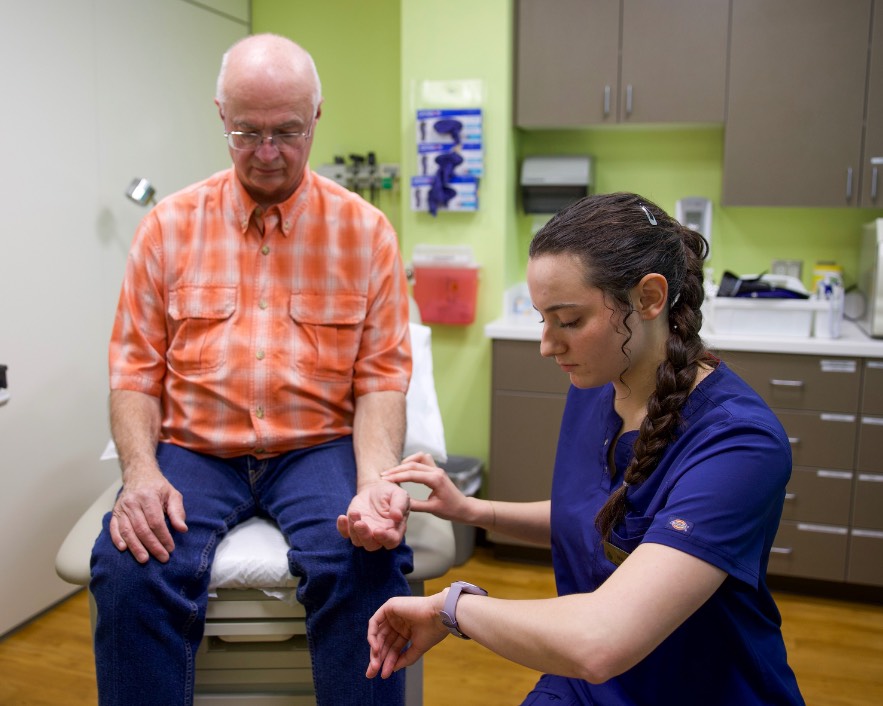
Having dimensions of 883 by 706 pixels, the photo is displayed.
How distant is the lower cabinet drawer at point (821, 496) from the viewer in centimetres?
280

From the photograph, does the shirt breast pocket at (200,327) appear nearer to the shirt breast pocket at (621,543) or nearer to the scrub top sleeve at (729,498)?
the shirt breast pocket at (621,543)

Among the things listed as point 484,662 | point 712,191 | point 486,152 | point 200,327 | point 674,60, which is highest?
point 674,60

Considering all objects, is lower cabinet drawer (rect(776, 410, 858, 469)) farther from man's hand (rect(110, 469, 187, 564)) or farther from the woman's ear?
man's hand (rect(110, 469, 187, 564))

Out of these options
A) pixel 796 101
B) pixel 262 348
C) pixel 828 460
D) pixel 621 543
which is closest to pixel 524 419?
pixel 828 460

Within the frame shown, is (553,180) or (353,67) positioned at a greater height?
(353,67)

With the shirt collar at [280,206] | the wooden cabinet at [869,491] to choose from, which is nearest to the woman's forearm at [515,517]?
the shirt collar at [280,206]

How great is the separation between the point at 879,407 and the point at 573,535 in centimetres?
185

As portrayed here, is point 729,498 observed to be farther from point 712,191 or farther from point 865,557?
point 712,191

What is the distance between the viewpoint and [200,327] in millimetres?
1751

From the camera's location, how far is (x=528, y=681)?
2.37m

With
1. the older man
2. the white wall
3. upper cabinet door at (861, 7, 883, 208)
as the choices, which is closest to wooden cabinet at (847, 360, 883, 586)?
→ upper cabinet door at (861, 7, 883, 208)

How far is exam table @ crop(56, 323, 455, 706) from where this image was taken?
4.94 ft

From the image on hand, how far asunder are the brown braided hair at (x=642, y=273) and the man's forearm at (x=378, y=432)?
1.93 feet

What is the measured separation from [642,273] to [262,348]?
34.4 inches
